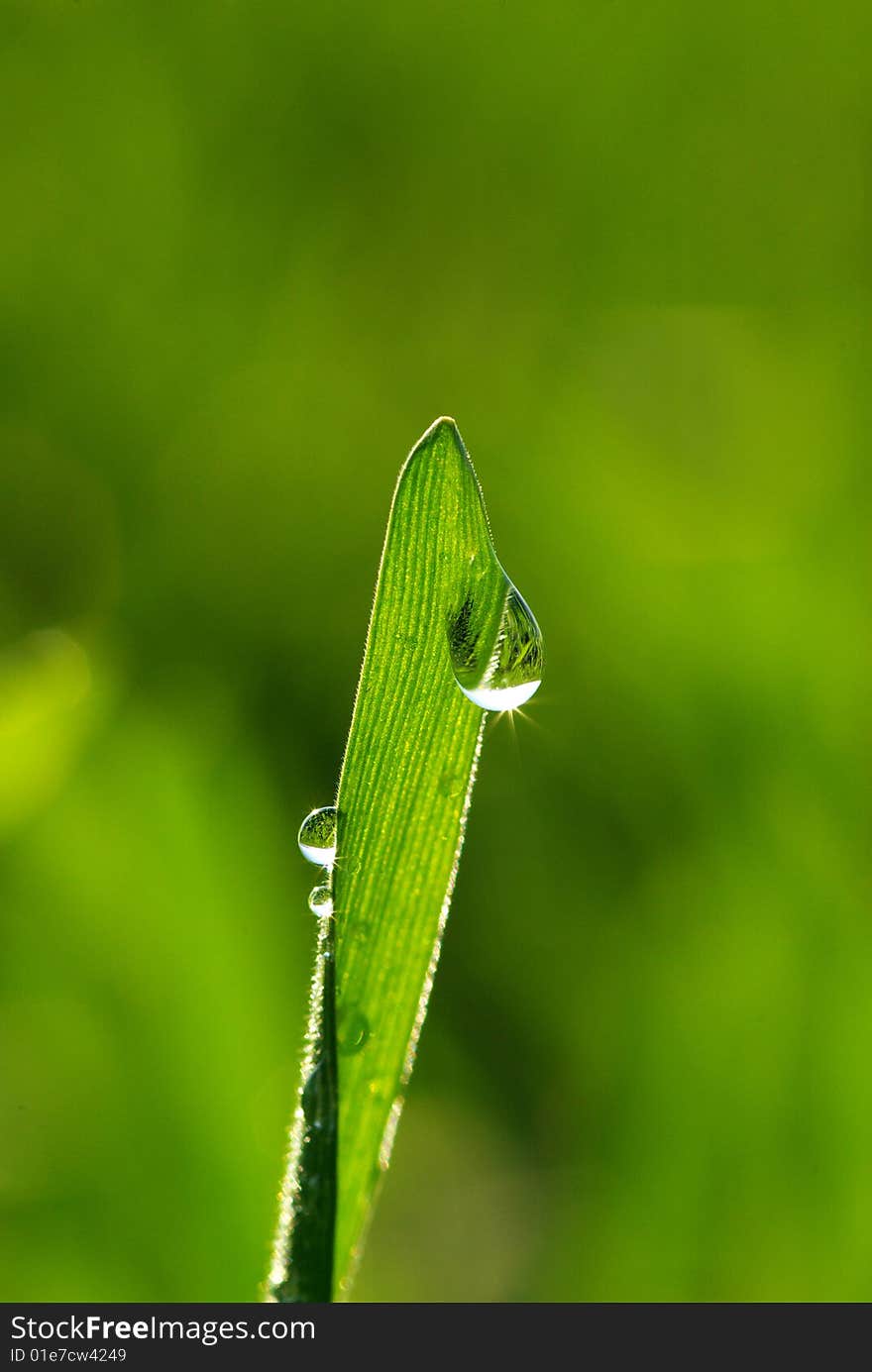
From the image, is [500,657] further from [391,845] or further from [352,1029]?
[352,1029]

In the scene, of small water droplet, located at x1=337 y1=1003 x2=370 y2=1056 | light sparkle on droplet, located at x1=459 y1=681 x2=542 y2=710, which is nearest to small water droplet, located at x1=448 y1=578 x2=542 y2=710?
light sparkle on droplet, located at x1=459 y1=681 x2=542 y2=710

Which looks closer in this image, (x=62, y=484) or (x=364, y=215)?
(x=62, y=484)

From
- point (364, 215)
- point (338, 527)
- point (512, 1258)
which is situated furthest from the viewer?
point (364, 215)

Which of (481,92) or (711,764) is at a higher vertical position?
(481,92)

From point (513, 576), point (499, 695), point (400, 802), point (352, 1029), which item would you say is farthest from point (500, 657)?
point (513, 576)

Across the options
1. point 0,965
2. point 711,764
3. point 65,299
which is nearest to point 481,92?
point 65,299

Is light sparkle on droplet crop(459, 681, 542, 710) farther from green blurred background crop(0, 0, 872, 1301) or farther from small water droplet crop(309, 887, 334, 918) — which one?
green blurred background crop(0, 0, 872, 1301)
